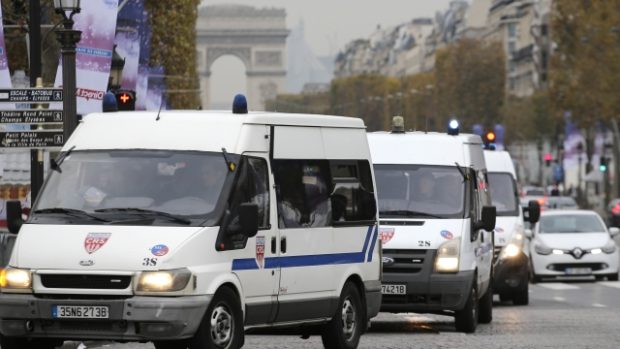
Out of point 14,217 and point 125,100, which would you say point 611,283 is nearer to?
point 125,100

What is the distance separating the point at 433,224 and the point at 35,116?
17.2ft

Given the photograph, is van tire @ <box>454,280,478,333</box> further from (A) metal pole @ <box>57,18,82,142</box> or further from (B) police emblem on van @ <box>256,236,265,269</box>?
(B) police emblem on van @ <box>256,236,265,269</box>

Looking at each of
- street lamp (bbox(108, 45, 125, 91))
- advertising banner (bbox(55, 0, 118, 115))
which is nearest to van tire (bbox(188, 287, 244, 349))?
advertising banner (bbox(55, 0, 118, 115))

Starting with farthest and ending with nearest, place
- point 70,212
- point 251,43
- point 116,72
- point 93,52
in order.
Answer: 1. point 251,43
2. point 116,72
3. point 93,52
4. point 70,212

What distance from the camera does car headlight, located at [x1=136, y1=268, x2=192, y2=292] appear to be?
12758 millimetres

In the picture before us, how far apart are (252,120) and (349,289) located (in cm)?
221

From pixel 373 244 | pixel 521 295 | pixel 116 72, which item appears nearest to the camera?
pixel 373 244

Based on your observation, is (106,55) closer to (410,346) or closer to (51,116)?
(51,116)

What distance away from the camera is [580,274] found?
3350cm

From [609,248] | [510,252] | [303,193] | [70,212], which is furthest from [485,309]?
A: [609,248]

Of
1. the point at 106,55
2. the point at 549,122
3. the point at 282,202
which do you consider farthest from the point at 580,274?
the point at 549,122

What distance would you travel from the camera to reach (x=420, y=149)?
19.9m

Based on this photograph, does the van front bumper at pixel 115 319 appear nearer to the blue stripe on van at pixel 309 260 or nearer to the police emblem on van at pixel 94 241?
the police emblem on van at pixel 94 241

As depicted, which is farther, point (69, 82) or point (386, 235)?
point (69, 82)
